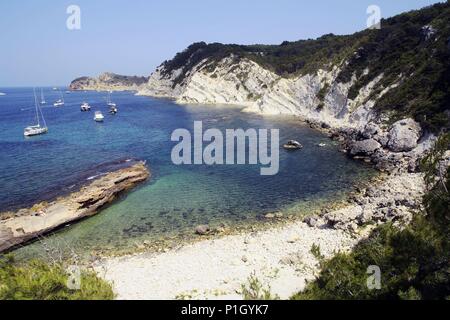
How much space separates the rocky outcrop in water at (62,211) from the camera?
27750 millimetres

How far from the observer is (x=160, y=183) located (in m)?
40.0

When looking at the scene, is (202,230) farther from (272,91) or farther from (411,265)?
(272,91)

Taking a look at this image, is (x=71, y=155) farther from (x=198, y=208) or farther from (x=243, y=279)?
(x=243, y=279)

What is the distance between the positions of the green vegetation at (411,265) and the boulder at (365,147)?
32.5m

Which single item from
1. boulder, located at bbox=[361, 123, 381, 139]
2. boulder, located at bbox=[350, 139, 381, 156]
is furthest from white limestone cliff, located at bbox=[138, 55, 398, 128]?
boulder, located at bbox=[350, 139, 381, 156]

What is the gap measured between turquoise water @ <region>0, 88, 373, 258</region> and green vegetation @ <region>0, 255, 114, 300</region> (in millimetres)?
10588

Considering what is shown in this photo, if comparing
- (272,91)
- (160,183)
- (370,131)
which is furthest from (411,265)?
(272,91)

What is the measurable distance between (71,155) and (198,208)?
29.5 meters

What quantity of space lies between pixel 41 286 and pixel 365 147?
43185 mm
